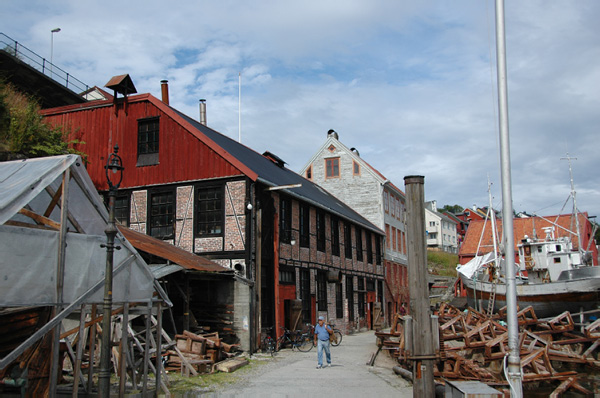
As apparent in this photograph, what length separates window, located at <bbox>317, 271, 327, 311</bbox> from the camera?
85.0 ft

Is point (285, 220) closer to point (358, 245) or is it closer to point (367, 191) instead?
point (358, 245)

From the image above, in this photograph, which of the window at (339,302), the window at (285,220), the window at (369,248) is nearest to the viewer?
the window at (285,220)

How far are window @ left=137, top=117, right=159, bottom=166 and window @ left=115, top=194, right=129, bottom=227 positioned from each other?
1610 mm

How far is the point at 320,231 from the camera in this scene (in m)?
26.7

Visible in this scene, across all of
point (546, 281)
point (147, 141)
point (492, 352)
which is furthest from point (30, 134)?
point (546, 281)

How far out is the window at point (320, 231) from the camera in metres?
26.4

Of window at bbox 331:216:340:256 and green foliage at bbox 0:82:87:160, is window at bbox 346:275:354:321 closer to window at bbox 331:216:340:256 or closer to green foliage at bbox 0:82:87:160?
window at bbox 331:216:340:256

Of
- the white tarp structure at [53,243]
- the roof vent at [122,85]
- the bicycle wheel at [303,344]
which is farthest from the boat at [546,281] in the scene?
the white tarp structure at [53,243]

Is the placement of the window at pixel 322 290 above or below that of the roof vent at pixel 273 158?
below

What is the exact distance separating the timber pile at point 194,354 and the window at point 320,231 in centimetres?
1063

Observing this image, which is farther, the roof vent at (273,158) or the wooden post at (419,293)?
the roof vent at (273,158)

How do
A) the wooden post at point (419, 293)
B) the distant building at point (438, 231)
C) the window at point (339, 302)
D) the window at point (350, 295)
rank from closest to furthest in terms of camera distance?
the wooden post at point (419, 293) < the window at point (339, 302) < the window at point (350, 295) < the distant building at point (438, 231)

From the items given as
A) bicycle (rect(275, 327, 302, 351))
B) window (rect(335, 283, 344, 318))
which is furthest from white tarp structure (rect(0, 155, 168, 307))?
window (rect(335, 283, 344, 318))

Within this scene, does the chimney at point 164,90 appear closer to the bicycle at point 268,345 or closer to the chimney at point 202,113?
the chimney at point 202,113
